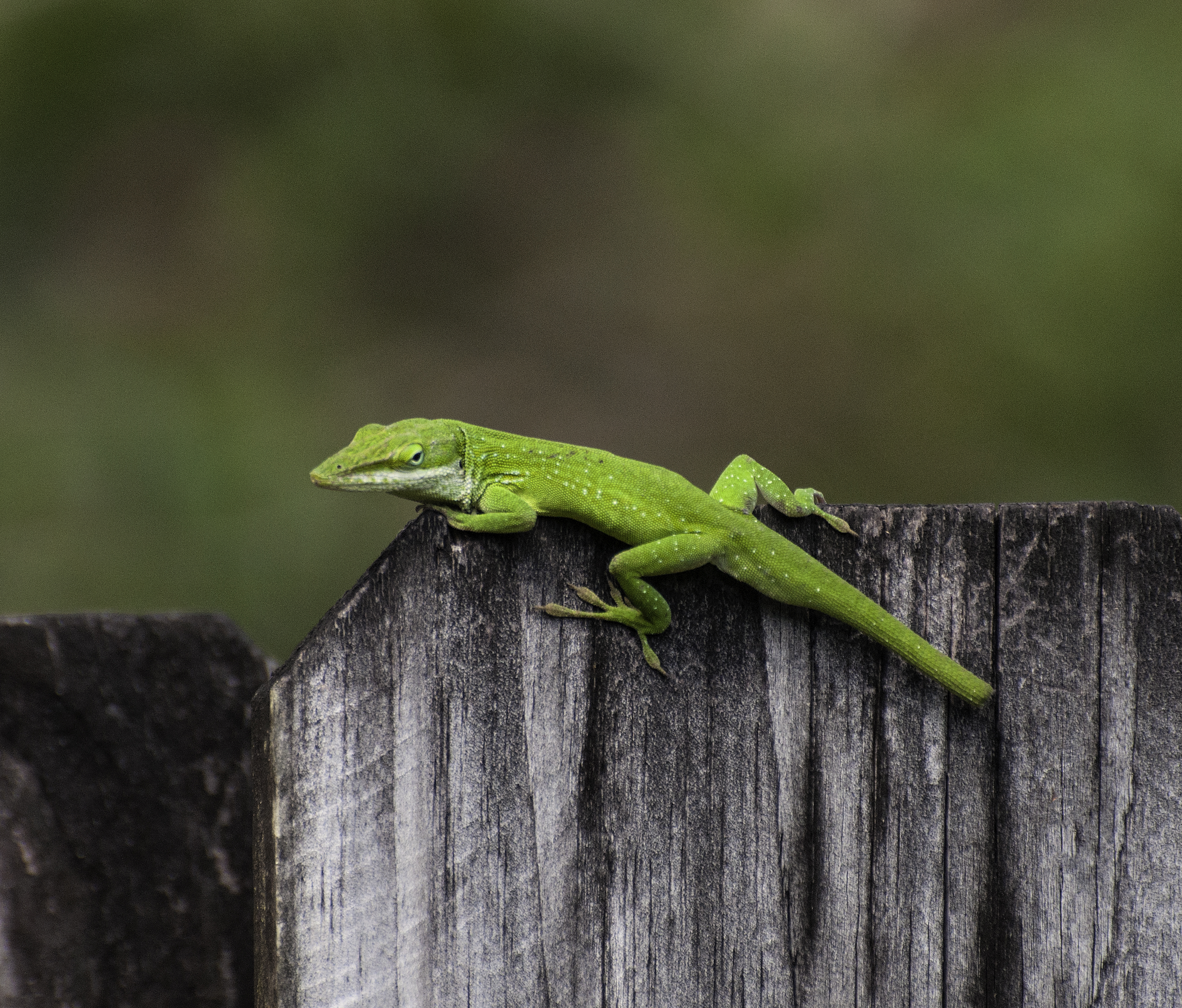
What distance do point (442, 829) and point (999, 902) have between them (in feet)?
3.43

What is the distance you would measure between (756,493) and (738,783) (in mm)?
823

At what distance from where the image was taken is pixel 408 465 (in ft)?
7.97

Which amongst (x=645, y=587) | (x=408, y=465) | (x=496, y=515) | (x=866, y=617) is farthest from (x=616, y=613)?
(x=408, y=465)

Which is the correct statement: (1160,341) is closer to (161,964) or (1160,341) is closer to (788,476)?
(788,476)

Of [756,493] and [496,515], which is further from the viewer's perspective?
[756,493]

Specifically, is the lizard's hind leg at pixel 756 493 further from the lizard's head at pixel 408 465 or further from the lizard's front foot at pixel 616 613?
the lizard's head at pixel 408 465

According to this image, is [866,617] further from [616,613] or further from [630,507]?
[630,507]

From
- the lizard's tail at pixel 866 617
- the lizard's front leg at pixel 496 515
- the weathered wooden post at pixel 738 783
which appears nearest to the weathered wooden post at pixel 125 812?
the weathered wooden post at pixel 738 783

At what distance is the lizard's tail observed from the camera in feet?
5.91

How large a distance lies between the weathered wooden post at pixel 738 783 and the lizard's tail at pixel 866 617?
0.04m

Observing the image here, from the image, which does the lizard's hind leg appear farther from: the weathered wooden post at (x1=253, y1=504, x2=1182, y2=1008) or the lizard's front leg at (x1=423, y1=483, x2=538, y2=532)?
the lizard's front leg at (x1=423, y1=483, x2=538, y2=532)

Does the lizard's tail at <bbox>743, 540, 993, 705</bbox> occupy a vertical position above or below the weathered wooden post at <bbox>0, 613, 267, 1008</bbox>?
above

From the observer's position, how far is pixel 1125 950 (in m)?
1.86

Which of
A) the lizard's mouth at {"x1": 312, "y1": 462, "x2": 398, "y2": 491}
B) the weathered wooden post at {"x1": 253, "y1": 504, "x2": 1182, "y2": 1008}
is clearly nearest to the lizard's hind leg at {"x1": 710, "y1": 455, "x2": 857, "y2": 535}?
the weathered wooden post at {"x1": 253, "y1": 504, "x2": 1182, "y2": 1008}
